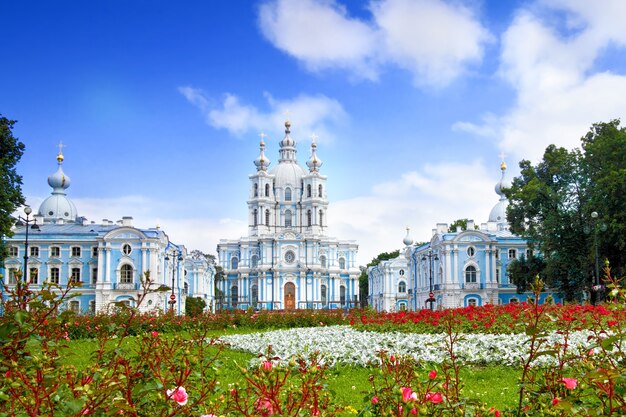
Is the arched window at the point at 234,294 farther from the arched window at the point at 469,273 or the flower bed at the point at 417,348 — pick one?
the flower bed at the point at 417,348

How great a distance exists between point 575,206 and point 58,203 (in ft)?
152

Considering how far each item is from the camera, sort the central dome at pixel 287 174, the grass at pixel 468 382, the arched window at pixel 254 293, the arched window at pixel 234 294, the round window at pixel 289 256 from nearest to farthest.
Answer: the grass at pixel 468 382 → the arched window at pixel 254 293 → the round window at pixel 289 256 → the arched window at pixel 234 294 → the central dome at pixel 287 174

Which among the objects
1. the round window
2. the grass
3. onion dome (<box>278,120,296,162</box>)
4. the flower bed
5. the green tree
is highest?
onion dome (<box>278,120,296,162</box>)

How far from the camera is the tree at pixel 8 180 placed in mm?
29453

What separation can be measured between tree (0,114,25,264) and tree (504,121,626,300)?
2607cm

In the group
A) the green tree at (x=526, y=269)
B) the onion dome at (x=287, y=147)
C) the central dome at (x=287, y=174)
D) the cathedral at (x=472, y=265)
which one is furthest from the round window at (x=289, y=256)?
the green tree at (x=526, y=269)

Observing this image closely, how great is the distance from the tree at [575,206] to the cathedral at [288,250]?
1250 inches

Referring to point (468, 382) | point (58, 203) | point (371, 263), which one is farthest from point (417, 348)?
point (371, 263)

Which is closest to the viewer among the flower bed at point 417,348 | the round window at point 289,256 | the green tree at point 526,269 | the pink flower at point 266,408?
the pink flower at point 266,408

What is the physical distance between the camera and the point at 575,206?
1475 inches

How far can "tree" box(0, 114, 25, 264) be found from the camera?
2945 centimetres

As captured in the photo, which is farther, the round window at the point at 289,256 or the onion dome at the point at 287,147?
the onion dome at the point at 287,147

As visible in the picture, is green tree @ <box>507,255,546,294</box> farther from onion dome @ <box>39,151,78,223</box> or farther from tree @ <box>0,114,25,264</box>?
onion dome @ <box>39,151,78,223</box>

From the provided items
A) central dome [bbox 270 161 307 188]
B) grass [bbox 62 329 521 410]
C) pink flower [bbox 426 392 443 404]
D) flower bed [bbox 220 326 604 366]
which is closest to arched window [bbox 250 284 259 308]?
central dome [bbox 270 161 307 188]
